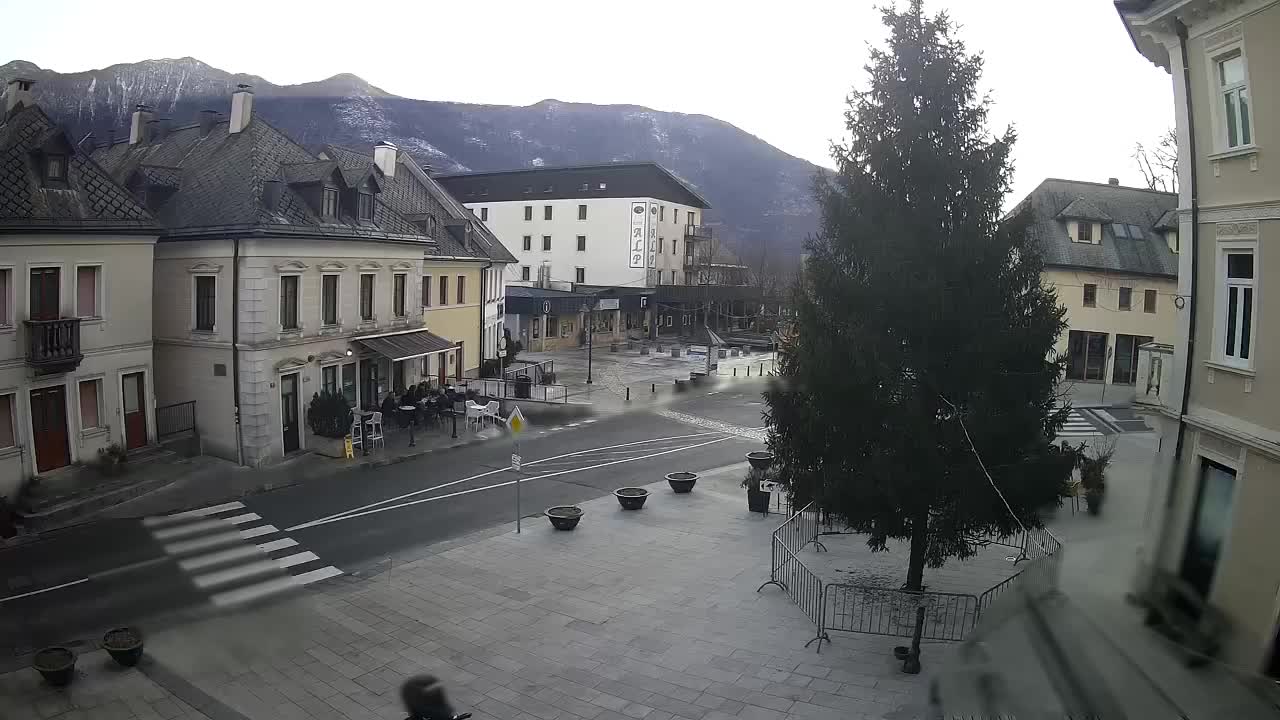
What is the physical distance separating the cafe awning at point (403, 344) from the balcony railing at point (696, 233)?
47495 millimetres

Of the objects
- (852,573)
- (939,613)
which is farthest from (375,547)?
(939,613)

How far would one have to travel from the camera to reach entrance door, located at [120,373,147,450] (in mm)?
22672

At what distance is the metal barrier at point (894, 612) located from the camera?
41.3 feet

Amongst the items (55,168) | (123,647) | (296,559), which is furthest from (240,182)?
(123,647)

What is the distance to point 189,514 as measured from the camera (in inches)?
770

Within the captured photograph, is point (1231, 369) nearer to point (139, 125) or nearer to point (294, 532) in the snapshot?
point (294, 532)

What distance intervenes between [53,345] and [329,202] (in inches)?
381

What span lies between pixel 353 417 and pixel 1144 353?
22.0 meters

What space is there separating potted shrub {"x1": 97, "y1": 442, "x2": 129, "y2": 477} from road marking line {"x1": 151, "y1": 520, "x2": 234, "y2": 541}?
407 centimetres

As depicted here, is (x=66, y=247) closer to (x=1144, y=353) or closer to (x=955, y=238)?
(x=955, y=238)

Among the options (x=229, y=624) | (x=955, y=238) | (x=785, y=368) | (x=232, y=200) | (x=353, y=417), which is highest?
(x=232, y=200)

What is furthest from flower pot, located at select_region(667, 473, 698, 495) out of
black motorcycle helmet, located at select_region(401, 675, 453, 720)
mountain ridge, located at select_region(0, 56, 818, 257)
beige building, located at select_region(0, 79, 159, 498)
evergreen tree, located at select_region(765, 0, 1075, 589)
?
mountain ridge, located at select_region(0, 56, 818, 257)

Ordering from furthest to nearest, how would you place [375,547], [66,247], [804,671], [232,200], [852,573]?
[232,200] < [66,247] < [375,547] < [852,573] < [804,671]

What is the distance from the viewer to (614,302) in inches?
2509
